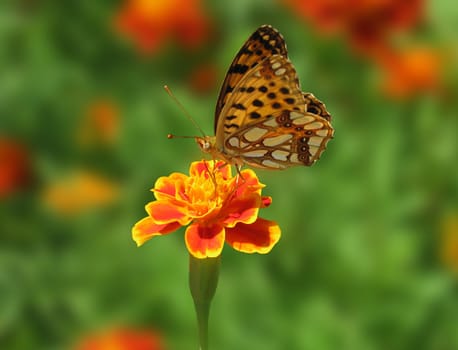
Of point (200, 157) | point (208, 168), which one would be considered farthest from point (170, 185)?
point (200, 157)

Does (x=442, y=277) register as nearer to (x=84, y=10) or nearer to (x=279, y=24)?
(x=279, y=24)

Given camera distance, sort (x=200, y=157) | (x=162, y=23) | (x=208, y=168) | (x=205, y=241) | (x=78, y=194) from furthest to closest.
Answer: (x=162, y=23) < (x=78, y=194) < (x=200, y=157) < (x=208, y=168) < (x=205, y=241)

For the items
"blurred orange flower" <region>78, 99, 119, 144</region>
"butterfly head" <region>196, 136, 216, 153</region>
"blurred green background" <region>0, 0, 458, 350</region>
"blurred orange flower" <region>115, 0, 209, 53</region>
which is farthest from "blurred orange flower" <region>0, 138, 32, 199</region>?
"butterfly head" <region>196, 136, 216, 153</region>

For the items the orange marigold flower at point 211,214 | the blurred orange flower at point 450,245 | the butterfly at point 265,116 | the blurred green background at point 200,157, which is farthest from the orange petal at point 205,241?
the blurred orange flower at point 450,245

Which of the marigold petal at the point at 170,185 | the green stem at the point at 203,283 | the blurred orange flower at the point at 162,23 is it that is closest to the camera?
the green stem at the point at 203,283

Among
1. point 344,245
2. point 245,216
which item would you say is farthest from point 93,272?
point 245,216

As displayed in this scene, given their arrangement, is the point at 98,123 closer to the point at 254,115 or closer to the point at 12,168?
the point at 12,168

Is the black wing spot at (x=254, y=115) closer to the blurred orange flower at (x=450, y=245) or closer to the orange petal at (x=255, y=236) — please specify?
the orange petal at (x=255, y=236)
